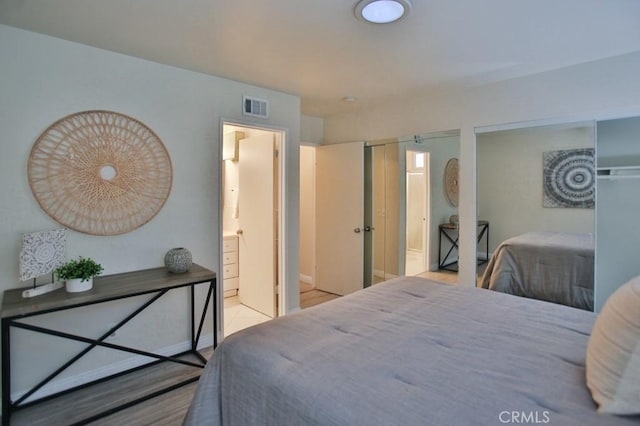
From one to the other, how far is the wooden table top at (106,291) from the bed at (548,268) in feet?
8.34

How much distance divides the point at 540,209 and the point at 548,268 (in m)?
0.51

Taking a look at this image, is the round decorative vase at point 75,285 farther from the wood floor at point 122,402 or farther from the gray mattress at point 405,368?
the gray mattress at point 405,368

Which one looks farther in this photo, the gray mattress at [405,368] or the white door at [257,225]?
the white door at [257,225]

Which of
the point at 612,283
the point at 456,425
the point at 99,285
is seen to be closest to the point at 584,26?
the point at 612,283

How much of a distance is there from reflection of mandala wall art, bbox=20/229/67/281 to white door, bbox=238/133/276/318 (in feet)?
6.25

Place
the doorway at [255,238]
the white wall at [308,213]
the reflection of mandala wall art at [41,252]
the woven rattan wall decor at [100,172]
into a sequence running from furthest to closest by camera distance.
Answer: the white wall at [308,213] < the doorway at [255,238] < the woven rattan wall decor at [100,172] < the reflection of mandala wall art at [41,252]

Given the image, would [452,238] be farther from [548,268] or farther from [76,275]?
[76,275]

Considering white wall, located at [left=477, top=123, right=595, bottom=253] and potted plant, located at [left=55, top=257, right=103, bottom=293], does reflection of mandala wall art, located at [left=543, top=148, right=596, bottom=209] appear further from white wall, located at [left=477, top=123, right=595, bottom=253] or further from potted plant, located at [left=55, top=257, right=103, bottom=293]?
potted plant, located at [left=55, top=257, right=103, bottom=293]

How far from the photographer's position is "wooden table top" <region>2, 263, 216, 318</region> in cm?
189

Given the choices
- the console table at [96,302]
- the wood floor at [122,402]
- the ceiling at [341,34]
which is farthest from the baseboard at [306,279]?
the ceiling at [341,34]

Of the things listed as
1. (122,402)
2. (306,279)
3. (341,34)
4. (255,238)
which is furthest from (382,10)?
(306,279)

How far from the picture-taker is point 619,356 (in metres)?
1.02

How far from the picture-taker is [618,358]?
103 centimetres

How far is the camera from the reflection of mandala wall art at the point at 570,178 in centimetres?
270
